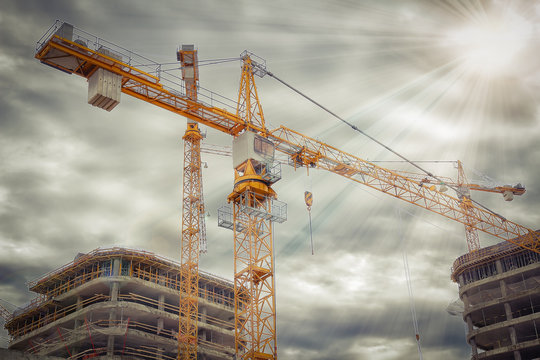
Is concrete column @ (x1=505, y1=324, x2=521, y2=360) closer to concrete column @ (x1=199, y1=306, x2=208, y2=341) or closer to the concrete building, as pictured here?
the concrete building

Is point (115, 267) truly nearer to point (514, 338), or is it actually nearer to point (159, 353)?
point (159, 353)

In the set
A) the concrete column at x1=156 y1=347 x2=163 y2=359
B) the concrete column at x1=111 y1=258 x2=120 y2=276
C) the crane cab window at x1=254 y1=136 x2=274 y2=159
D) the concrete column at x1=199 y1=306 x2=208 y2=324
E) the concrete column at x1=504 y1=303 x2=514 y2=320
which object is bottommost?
the concrete column at x1=156 y1=347 x2=163 y2=359

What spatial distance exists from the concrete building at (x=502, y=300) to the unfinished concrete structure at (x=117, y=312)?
3165cm

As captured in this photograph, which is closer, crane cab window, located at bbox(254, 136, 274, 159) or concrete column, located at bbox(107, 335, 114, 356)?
crane cab window, located at bbox(254, 136, 274, 159)

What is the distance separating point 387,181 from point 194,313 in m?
27.9

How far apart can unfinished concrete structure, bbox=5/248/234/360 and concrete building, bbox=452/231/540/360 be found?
1246 inches

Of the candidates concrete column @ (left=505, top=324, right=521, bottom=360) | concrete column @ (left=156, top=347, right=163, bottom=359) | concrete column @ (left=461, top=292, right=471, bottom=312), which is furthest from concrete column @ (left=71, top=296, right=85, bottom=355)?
concrete column @ (left=505, top=324, right=521, bottom=360)

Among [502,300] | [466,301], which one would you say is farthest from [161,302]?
[502,300]

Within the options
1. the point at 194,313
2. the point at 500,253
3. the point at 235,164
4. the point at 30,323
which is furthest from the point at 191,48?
the point at 500,253

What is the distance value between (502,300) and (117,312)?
46005 millimetres

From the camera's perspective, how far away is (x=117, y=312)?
213 feet

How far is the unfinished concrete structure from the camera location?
63875mm

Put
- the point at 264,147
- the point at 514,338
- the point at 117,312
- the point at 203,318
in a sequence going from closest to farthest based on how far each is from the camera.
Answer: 1. the point at 264,147
2. the point at 117,312
3. the point at 514,338
4. the point at 203,318

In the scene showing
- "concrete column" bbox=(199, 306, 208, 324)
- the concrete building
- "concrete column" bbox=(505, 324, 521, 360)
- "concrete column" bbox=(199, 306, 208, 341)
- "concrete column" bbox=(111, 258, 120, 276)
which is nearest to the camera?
"concrete column" bbox=(505, 324, 521, 360)
